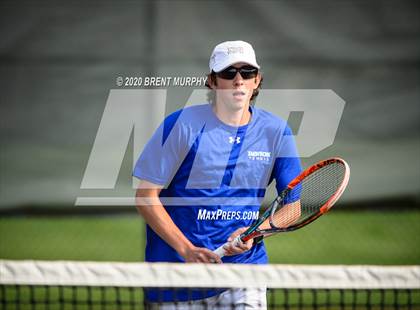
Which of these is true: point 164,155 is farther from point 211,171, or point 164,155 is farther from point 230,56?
point 230,56

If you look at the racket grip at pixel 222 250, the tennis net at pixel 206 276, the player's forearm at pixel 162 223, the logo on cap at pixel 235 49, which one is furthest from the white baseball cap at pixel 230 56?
the tennis net at pixel 206 276

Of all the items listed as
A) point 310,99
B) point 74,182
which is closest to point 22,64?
point 74,182

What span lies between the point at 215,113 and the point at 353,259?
2.66 meters

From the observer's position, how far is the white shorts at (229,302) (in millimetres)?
3379

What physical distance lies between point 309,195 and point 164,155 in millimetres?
671

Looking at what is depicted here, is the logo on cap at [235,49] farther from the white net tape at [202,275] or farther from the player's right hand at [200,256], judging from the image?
the white net tape at [202,275]

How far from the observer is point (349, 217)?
668 cm

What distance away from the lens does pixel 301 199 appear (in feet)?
11.9

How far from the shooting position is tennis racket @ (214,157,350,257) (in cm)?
342

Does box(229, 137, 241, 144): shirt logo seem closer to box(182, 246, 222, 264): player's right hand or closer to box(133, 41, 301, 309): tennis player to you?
box(133, 41, 301, 309): tennis player

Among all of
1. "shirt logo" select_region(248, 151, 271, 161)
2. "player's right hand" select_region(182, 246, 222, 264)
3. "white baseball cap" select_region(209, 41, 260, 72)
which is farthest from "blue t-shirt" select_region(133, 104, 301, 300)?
"white baseball cap" select_region(209, 41, 260, 72)

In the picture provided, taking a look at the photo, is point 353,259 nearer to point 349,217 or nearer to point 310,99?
point 349,217

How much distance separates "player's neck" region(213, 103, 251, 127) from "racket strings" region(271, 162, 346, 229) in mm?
375

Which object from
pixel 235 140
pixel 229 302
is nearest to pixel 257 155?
A: pixel 235 140
